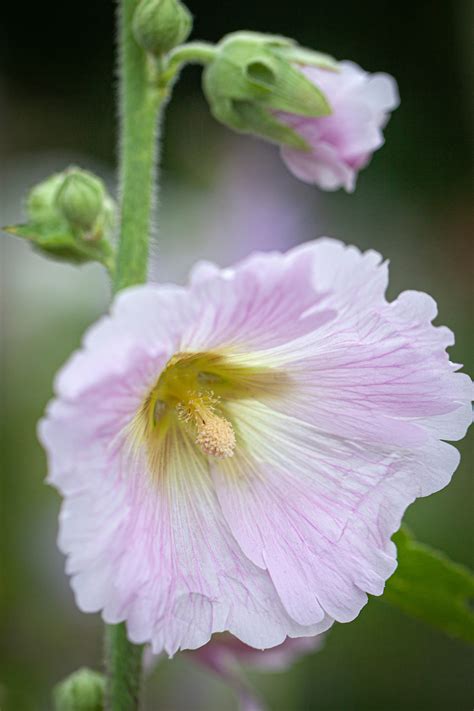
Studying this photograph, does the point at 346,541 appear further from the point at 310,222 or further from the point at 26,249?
the point at 310,222

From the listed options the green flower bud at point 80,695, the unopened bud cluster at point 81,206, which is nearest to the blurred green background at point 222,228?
the green flower bud at point 80,695

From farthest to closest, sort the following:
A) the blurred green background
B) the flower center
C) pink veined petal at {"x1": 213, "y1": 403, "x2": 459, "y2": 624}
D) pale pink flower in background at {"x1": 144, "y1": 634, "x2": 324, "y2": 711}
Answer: the blurred green background < pale pink flower in background at {"x1": 144, "y1": 634, "x2": 324, "y2": 711} < the flower center < pink veined petal at {"x1": 213, "y1": 403, "x2": 459, "y2": 624}

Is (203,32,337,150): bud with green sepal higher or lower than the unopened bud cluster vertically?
higher

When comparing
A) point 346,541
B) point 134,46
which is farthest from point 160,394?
point 134,46

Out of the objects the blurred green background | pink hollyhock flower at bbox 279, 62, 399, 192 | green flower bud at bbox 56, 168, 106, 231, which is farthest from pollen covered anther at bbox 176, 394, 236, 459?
the blurred green background

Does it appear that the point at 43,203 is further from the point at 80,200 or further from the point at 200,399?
the point at 200,399

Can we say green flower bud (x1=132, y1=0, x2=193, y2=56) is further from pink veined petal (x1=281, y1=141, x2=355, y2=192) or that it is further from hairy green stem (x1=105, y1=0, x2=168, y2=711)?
pink veined petal (x1=281, y1=141, x2=355, y2=192)

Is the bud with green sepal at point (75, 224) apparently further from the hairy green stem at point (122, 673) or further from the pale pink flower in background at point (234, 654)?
the pale pink flower in background at point (234, 654)
